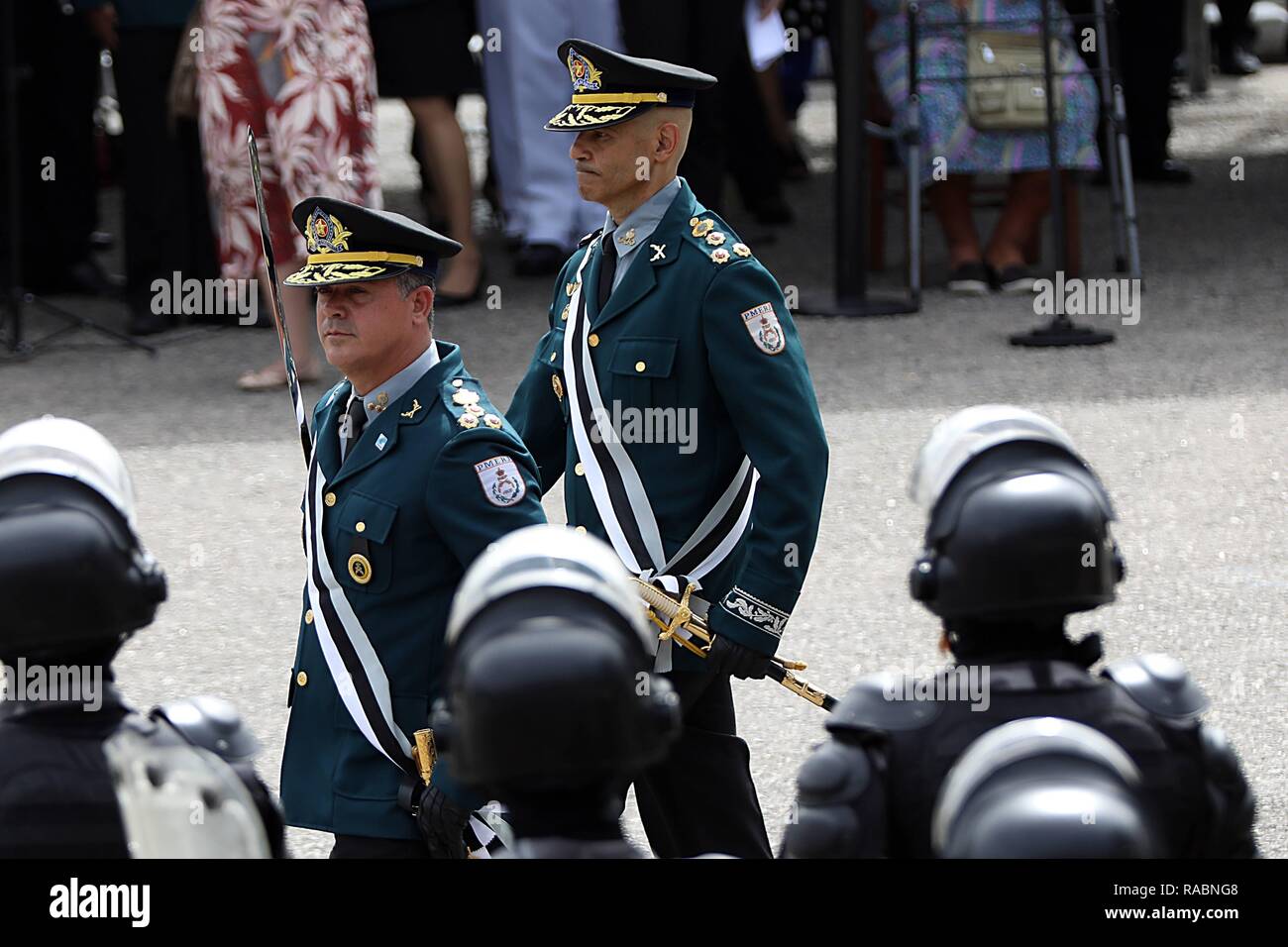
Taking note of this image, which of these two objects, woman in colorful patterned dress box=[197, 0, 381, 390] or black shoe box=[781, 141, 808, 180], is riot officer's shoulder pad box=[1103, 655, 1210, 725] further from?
black shoe box=[781, 141, 808, 180]

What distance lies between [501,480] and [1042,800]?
5.35 feet

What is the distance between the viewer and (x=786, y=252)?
36.5 ft

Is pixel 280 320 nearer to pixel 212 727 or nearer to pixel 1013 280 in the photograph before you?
pixel 212 727

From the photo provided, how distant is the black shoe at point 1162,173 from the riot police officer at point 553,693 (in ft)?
37.2

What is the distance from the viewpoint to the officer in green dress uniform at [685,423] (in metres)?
3.90

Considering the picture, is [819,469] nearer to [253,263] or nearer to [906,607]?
[906,607]

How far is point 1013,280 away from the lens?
33.1ft

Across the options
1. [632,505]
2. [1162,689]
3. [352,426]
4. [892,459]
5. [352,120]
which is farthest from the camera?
[352,120]

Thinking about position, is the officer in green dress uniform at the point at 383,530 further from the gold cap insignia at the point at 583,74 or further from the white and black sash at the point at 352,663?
the gold cap insignia at the point at 583,74

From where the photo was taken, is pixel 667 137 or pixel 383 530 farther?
pixel 667 137

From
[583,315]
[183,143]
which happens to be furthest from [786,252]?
[583,315]

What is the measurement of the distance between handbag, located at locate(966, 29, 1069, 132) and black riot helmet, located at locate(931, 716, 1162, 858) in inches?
309

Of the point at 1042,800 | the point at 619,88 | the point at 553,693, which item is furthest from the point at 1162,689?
the point at 619,88
